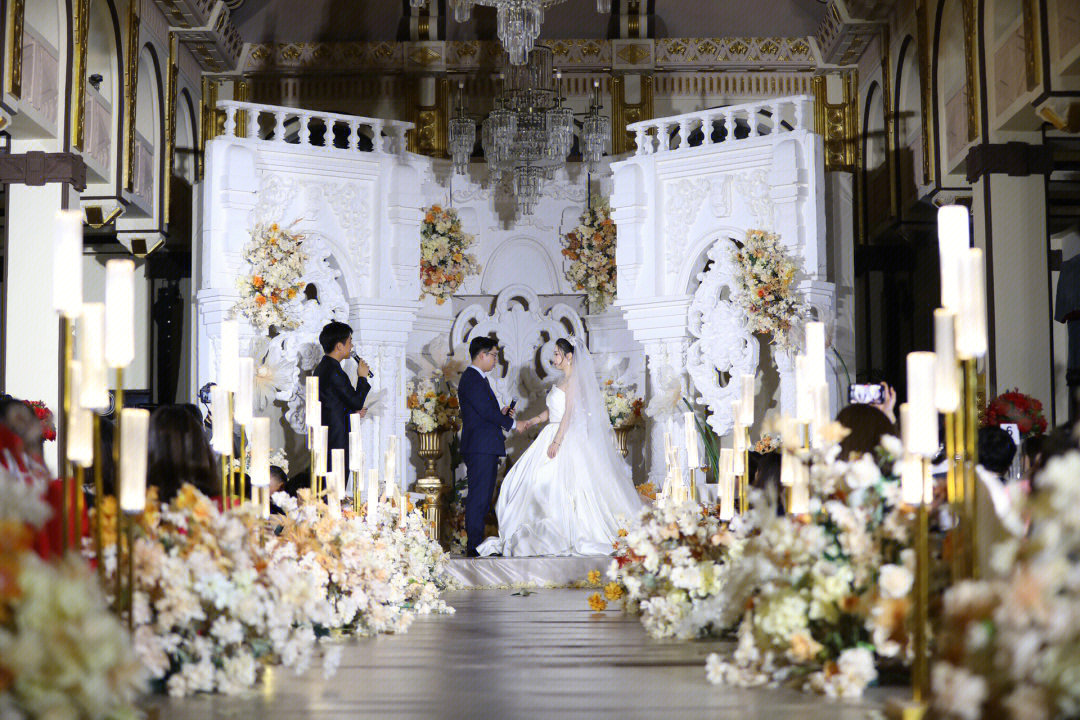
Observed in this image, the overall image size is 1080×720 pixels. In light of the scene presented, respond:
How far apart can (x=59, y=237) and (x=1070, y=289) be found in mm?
9125

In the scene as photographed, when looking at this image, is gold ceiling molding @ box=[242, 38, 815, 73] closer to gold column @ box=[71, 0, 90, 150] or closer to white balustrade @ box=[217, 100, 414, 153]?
white balustrade @ box=[217, 100, 414, 153]

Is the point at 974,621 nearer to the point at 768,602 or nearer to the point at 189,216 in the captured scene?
the point at 768,602

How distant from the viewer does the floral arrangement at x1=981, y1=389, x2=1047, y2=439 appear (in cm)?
805

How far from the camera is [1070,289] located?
10227 millimetres

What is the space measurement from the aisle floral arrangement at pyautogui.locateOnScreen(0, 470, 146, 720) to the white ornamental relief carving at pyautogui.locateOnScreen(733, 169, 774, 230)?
8.81m

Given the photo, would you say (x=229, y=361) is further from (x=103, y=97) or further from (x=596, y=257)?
(x=596, y=257)

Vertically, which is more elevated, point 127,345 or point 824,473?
point 127,345

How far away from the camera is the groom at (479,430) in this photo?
10078mm

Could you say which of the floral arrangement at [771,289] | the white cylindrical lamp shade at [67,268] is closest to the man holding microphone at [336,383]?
the floral arrangement at [771,289]

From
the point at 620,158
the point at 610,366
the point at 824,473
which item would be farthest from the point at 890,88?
the point at 824,473

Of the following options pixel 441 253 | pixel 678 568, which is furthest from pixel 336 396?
pixel 678 568

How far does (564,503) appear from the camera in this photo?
9.68m

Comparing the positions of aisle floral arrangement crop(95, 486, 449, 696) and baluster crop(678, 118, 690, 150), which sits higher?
baluster crop(678, 118, 690, 150)

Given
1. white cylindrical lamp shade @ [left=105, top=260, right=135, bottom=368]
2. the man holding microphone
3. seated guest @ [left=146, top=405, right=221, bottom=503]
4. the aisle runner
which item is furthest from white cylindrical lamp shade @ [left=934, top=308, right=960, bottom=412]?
the man holding microphone
